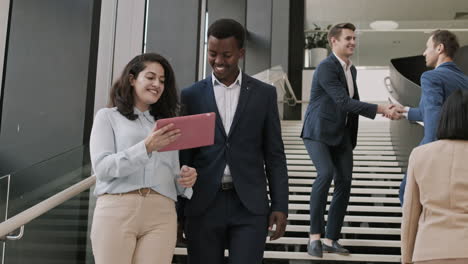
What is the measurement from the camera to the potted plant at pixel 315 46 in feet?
50.6

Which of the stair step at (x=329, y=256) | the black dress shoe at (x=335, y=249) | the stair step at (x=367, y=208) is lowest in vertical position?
the stair step at (x=329, y=256)

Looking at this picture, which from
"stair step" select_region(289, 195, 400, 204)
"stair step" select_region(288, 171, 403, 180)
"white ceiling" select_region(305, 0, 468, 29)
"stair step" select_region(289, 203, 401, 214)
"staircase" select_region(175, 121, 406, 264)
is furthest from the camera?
"white ceiling" select_region(305, 0, 468, 29)

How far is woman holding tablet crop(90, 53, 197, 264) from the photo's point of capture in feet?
8.14

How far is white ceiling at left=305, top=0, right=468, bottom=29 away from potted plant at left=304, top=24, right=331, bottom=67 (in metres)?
0.32

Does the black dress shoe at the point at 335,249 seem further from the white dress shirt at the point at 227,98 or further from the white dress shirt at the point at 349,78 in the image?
the white dress shirt at the point at 227,98

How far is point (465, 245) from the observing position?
7.79 ft

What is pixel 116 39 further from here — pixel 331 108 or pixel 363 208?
pixel 363 208

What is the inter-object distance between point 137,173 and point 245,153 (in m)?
0.52

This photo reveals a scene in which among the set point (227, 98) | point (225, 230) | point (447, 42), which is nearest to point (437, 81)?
point (447, 42)

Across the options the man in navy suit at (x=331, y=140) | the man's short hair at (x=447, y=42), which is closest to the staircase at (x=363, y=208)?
the man in navy suit at (x=331, y=140)

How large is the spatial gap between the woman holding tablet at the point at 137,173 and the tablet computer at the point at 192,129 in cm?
3

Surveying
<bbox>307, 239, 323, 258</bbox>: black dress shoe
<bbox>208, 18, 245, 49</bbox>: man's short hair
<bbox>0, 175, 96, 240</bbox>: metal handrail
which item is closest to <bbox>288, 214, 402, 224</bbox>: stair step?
<bbox>307, 239, 323, 258</bbox>: black dress shoe

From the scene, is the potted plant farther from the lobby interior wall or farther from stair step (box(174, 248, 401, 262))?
the lobby interior wall

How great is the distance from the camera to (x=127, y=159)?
248 cm
